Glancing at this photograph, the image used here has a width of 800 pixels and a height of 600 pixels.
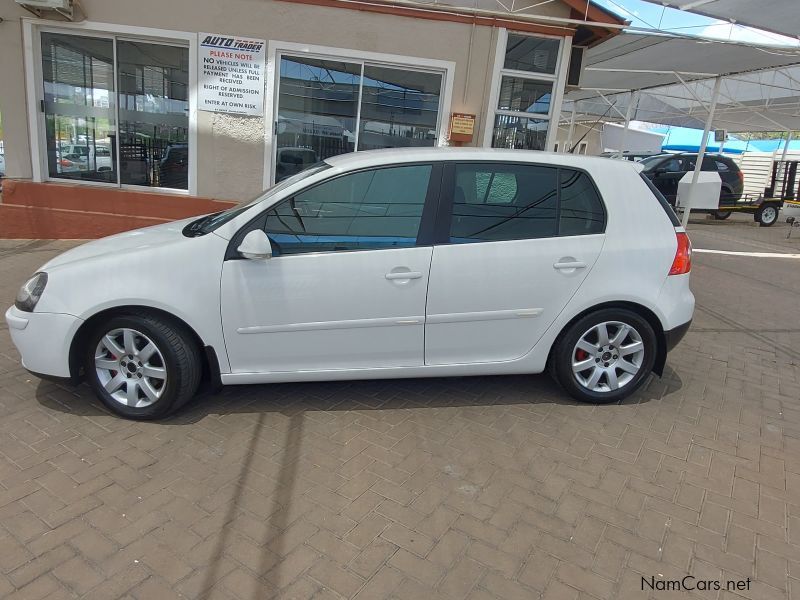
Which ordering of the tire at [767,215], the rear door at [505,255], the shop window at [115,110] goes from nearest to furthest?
1. the rear door at [505,255]
2. the shop window at [115,110]
3. the tire at [767,215]

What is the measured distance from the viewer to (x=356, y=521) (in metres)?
2.60

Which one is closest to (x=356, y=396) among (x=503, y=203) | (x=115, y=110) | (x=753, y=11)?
(x=503, y=203)

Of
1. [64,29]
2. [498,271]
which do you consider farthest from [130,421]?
[64,29]

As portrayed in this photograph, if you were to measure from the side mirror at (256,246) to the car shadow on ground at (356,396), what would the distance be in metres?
1.06

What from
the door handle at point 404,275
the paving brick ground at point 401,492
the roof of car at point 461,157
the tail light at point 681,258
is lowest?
the paving brick ground at point 401,492

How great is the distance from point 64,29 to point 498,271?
7224mm

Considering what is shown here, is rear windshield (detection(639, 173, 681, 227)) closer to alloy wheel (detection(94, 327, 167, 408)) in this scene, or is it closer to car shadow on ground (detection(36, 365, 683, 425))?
car shadow on ground (detection(36, 365, 683, 425))

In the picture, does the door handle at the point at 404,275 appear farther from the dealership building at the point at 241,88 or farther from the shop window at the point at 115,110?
the shop window at the point at 115,110

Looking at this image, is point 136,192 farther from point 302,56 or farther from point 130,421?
point 130,421

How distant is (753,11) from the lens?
8164 millimetres

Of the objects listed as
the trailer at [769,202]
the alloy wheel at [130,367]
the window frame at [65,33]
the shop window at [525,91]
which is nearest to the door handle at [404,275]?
the alloy wheel at [130,367]

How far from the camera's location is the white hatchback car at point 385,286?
10.6 ft

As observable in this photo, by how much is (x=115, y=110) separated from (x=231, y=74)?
180 cm

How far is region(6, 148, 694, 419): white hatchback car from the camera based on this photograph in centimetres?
324
